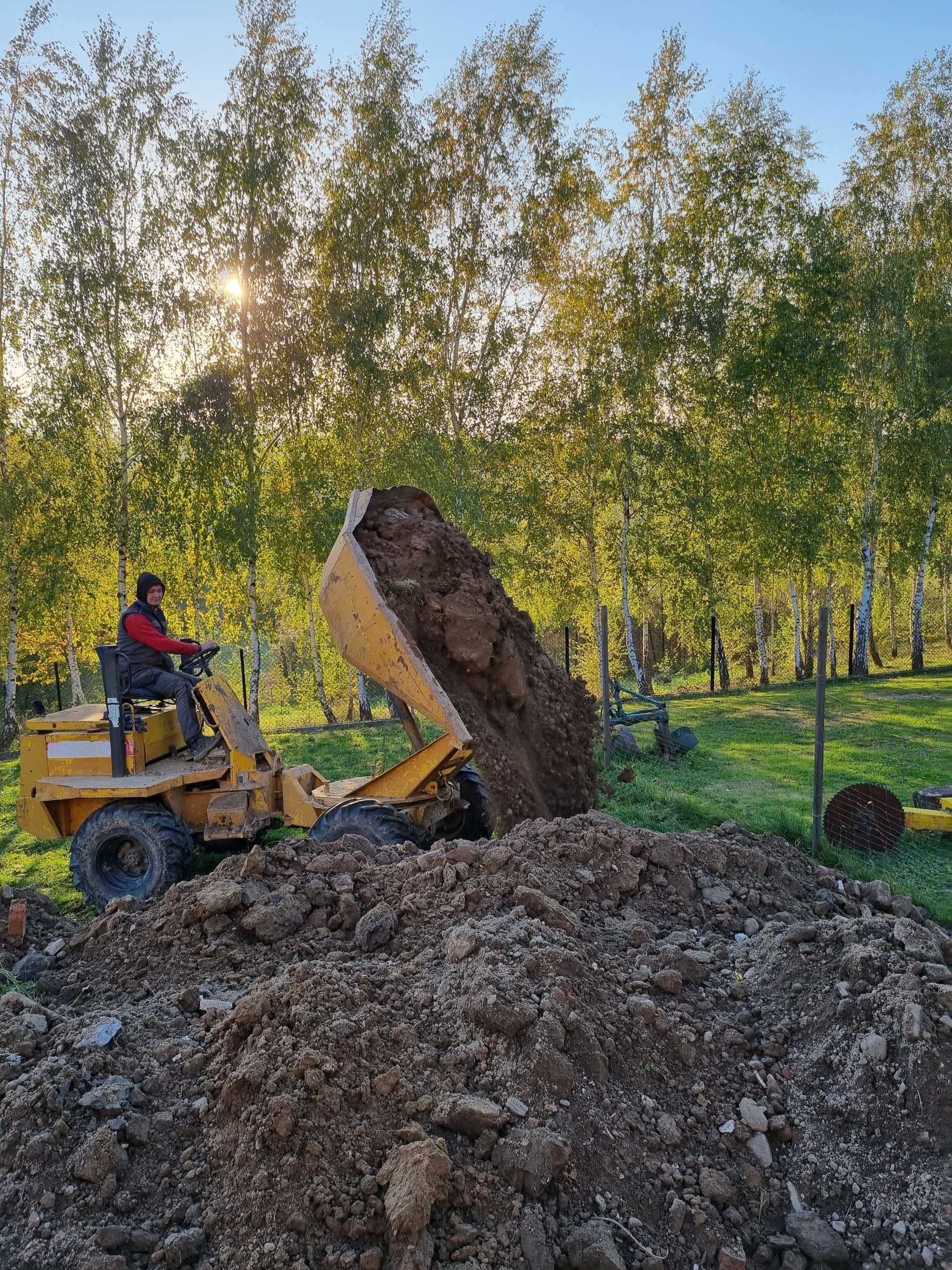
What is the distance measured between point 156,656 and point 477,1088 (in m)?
4.71

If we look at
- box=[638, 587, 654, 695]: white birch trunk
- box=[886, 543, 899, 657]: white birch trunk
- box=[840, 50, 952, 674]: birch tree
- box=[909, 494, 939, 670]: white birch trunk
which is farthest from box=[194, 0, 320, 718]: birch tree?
box=[886, 543, 899, 657]: white birch trunk

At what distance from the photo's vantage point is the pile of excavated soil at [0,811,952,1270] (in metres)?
2.77

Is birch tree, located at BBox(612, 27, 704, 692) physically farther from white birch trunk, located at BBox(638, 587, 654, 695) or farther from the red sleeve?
the red sleeve

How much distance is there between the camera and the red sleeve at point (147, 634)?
263 inches

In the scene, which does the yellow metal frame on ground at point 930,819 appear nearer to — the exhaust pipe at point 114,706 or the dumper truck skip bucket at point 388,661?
the dumper truck skip bucket at point 388,661

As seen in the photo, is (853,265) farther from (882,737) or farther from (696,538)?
(882,737)

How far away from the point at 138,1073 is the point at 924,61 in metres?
25.7

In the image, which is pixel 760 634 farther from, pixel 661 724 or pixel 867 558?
pixel 661 724

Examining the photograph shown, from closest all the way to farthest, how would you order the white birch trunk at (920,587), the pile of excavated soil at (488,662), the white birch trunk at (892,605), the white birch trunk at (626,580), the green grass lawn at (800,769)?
1. the pile of excavated soil at (488,662)
2. the green grass lawn at (800,769)
3. the white birch trunk at (626,580)
4. the white birch trunk at (920,587)
5. the white birch trunk at (892,605)

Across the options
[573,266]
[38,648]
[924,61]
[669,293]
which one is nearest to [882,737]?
[669,293]

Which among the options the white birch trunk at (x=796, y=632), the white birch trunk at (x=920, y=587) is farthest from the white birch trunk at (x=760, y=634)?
the white birch trunk at (x=920, y=587)

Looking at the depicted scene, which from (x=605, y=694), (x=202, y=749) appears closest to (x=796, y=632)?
(x=605, y=694)

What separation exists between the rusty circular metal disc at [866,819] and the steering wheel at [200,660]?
5461 mm

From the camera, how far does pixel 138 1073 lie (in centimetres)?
352
